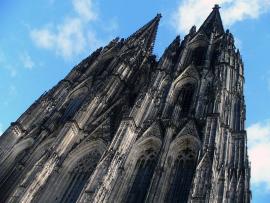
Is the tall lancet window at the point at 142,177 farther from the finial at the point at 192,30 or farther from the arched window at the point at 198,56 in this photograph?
the finial at the point at 192,30

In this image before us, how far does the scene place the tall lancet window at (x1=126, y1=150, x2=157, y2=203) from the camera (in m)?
20.3

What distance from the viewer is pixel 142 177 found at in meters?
21.5

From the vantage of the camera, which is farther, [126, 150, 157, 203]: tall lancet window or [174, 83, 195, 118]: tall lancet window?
[174, 83, 195, 118]: tall lancet window

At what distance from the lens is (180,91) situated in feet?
92.1

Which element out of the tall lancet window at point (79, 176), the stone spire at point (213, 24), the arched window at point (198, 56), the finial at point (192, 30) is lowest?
the tall lancet window at point (79, 176)

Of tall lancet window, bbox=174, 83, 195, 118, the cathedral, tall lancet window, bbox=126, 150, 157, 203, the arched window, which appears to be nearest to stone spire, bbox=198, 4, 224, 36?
the cathedral

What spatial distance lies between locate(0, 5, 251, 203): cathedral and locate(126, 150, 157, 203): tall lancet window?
5cm

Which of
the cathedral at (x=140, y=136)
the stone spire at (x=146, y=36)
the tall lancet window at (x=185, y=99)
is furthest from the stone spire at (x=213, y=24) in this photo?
the tall lancet window at (x=185, y=99)

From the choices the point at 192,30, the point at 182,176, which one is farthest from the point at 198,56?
the point at 182,176

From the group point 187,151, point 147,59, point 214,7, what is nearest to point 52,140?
point 187,151

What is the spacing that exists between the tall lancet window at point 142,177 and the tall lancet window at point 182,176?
1081 mm

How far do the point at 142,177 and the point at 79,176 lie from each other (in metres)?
3.44

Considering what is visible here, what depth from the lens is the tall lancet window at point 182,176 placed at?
19.9m

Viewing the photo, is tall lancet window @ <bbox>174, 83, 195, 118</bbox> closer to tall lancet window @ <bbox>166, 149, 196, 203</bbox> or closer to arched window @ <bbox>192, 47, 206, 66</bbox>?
arched window @ <bbox>192, 47, 206, 66</bbox>
